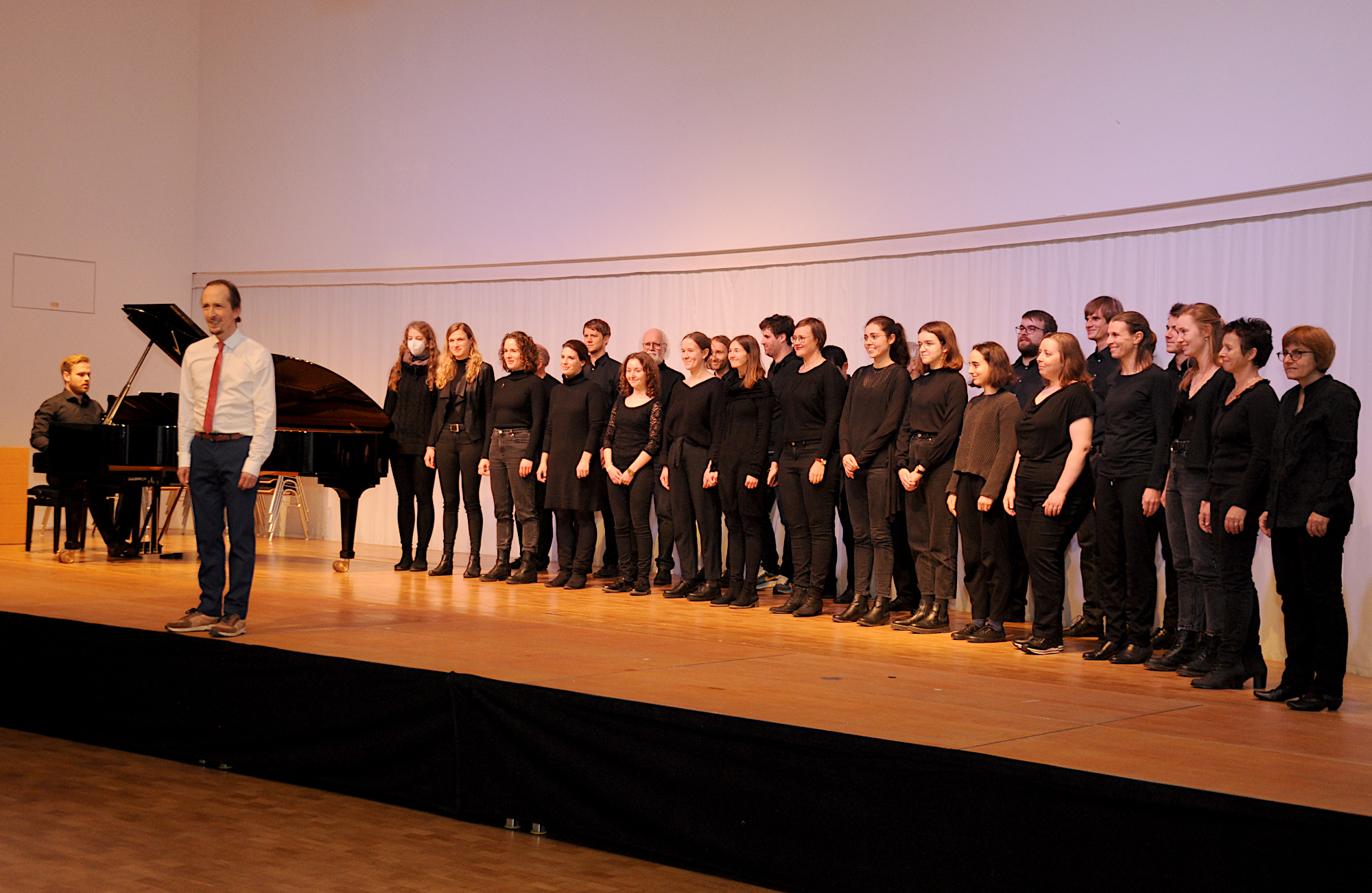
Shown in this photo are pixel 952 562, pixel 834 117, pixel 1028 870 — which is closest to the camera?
pixel 1028 870

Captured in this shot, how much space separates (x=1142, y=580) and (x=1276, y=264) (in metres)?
1.93

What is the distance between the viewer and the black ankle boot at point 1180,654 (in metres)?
4.96

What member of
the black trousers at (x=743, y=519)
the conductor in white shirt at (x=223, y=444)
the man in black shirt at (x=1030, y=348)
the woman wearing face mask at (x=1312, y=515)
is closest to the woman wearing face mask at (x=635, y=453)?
the black trousers at (x=743, y=519)

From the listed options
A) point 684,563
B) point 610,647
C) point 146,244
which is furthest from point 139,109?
point 610,647

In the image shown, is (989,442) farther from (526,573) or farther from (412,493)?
(412,493)

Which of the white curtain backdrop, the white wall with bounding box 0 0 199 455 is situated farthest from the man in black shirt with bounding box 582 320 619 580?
the white wall with bounding box 0 0 199 455

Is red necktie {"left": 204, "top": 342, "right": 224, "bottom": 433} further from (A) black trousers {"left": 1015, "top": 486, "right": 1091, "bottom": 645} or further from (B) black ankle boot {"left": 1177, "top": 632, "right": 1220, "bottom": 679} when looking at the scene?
(B) black ankle boot {"left": 1177, "top": 632, "right": 1220, "bottom": 679}

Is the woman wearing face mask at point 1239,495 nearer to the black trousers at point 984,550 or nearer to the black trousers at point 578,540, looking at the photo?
the black trousers at point 984,550

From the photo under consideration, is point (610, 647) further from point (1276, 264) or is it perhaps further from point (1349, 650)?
point (1276, 264)

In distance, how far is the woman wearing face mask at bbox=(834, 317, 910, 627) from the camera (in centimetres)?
603

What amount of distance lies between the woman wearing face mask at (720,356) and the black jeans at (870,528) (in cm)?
136

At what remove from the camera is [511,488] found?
24.5 ft

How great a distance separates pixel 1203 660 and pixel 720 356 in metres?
3.50

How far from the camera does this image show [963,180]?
7.26 m
